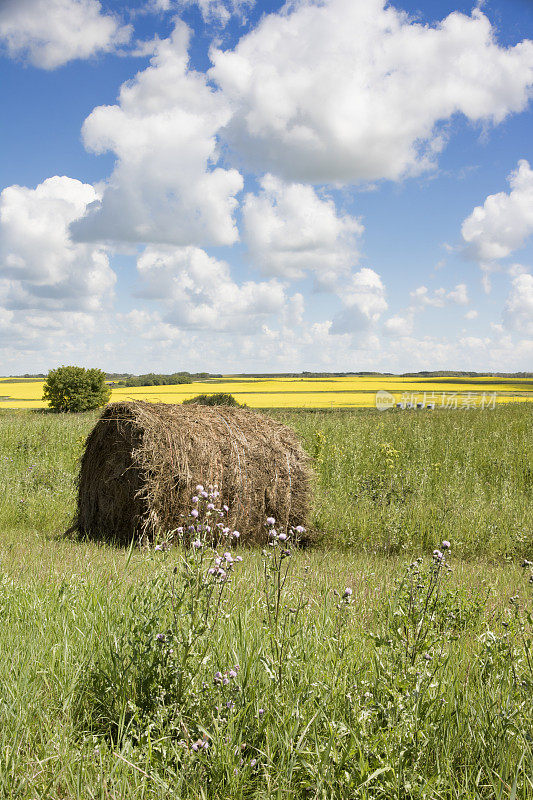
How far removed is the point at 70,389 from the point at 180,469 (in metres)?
38.0

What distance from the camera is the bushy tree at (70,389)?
42922 mm

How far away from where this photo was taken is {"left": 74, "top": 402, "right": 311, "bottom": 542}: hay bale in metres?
7.81

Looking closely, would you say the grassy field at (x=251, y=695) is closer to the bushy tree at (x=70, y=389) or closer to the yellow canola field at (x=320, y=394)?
the yellow canola field at (x=320, y=394)

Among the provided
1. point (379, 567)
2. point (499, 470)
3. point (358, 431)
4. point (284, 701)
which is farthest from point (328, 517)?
point (358, 431)

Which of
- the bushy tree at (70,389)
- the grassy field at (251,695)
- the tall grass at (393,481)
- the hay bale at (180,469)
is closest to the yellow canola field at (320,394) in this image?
the bushy tree at (70,389)

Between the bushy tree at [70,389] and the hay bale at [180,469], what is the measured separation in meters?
35.3

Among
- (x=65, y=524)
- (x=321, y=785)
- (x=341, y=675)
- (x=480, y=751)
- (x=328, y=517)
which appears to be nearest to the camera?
(x=321, y=785)

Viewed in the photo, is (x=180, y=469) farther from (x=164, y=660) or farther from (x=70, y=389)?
(x=70, y=389)

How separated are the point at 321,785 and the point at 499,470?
11410mm

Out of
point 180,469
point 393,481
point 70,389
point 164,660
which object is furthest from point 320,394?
point 164,660

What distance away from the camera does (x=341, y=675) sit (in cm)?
301

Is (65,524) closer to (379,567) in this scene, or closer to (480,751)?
(379,567)

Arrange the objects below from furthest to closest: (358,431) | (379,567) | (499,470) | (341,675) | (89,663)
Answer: (358,431) → (499,470) → (379,567) → (89,663) → (341,675)

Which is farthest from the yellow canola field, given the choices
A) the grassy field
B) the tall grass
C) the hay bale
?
the grassy field
